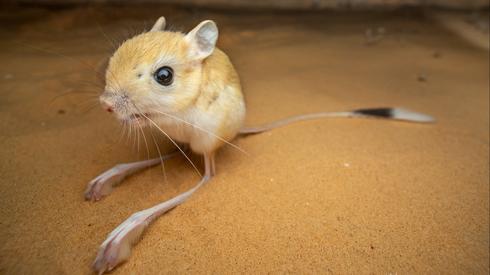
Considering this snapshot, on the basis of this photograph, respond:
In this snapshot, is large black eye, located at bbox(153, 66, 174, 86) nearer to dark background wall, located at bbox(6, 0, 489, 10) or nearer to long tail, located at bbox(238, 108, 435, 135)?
long tail, located at bbox(238, 108, 435, 135)

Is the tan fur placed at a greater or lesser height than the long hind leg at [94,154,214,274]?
greater

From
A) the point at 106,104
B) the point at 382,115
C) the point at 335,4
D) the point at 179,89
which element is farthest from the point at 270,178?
the point at 335,4

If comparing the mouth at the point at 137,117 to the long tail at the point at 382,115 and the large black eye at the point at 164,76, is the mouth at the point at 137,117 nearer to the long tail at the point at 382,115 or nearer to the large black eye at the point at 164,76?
the large black eye at the point at 164,76

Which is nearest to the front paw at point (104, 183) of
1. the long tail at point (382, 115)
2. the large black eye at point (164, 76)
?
the large black eye at point (164, 76)

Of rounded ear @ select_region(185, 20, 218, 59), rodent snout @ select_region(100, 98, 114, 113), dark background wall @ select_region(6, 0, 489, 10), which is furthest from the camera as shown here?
dark background wall @ select_region(6, 0, 489, 10)

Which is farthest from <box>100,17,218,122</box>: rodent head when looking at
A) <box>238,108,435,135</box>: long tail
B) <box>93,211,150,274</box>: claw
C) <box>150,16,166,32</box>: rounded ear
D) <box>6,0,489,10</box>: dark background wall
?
<box>6,0,489,10</box>: dark background wall

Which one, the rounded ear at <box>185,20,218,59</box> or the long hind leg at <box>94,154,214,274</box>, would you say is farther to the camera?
the rounded ear at <box>185,20,218,59</box>

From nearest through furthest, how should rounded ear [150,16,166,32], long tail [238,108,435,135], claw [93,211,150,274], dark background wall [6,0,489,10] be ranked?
1. claw [93,211,150,274]
2. rounded ear [150,16,166,32]
3. long tail [238,108,435,135]
4. dark background wall [6,0,489,10]
